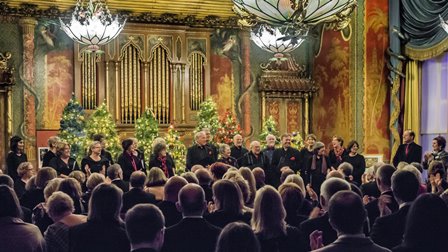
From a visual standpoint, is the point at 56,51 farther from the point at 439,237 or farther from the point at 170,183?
the point at 439,237

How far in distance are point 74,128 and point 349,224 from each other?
12988 millimetres

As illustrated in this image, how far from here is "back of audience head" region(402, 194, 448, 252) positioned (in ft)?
13.3

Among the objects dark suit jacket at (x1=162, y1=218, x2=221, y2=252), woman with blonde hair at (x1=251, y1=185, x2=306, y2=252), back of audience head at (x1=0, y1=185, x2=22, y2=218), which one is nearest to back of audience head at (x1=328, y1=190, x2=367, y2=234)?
woman with blonde hair at (x1=251, y1=185, x2=306, y2=252)

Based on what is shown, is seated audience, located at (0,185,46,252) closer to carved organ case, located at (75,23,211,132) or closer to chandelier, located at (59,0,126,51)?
chandelier, located at (59,0,126,51)

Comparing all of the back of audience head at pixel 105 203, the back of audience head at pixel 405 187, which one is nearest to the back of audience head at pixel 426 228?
the back of audience head at pixel 405 187

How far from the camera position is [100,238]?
16.0 ft

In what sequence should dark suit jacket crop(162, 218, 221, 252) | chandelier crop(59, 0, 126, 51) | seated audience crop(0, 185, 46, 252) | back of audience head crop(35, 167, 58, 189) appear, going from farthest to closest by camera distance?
chandelier crop(59, 0, 126, 51), back of audience head crop(35, 167, 58, 189), dark suit jacket crop(162, 218, 221, 252), seated audience crop(0, 185, 46, 252)

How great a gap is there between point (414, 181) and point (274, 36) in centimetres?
776

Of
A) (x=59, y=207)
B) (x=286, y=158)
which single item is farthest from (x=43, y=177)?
(x=286, y=158)

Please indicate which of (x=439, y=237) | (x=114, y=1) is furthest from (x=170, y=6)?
(x=439, y=237)

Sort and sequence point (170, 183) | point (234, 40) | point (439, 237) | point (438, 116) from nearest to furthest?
point (439, 237) < point (170, 183) < point (438, 116) < point (234, 40)

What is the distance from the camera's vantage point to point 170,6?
17.7 m

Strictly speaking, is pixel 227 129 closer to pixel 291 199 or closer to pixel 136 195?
pixel 136 195

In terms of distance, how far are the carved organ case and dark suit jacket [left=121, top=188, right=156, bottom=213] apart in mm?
10641
